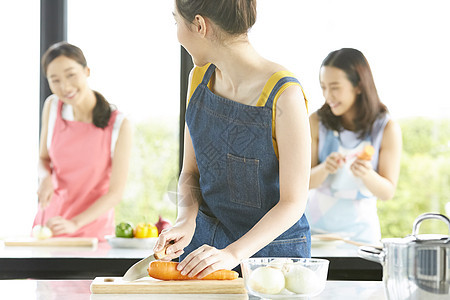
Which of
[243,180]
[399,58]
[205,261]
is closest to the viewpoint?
[205,261]

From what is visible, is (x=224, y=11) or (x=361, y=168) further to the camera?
(x=361, y=168)

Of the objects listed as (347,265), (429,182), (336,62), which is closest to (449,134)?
(429,182)

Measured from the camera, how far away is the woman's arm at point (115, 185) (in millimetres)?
2867

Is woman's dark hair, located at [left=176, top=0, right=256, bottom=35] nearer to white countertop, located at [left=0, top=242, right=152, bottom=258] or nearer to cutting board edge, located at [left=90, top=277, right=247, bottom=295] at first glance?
cutting board edge, located at [left=90, top=277, right=247, bottom=295]

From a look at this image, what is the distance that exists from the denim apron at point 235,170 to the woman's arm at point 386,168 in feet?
4.17

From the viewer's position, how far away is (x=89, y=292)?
140 cm

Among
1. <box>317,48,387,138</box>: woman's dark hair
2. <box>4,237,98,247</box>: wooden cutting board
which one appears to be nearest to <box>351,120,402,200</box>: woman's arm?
→ <box>317,48,387,138</box>: woman's dark hair

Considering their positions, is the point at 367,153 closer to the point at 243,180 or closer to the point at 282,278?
the point at 243,180

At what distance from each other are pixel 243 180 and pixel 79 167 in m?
1.70

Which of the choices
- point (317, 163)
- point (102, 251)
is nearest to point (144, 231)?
point (102, 251)

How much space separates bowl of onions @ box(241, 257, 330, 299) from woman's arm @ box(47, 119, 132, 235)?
1753 mm

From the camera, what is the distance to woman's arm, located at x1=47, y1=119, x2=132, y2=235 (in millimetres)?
2867

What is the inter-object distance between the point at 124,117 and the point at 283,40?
4.22 ft

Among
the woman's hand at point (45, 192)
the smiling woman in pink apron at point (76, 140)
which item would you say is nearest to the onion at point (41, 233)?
the woman's hand at point (45, 192)
